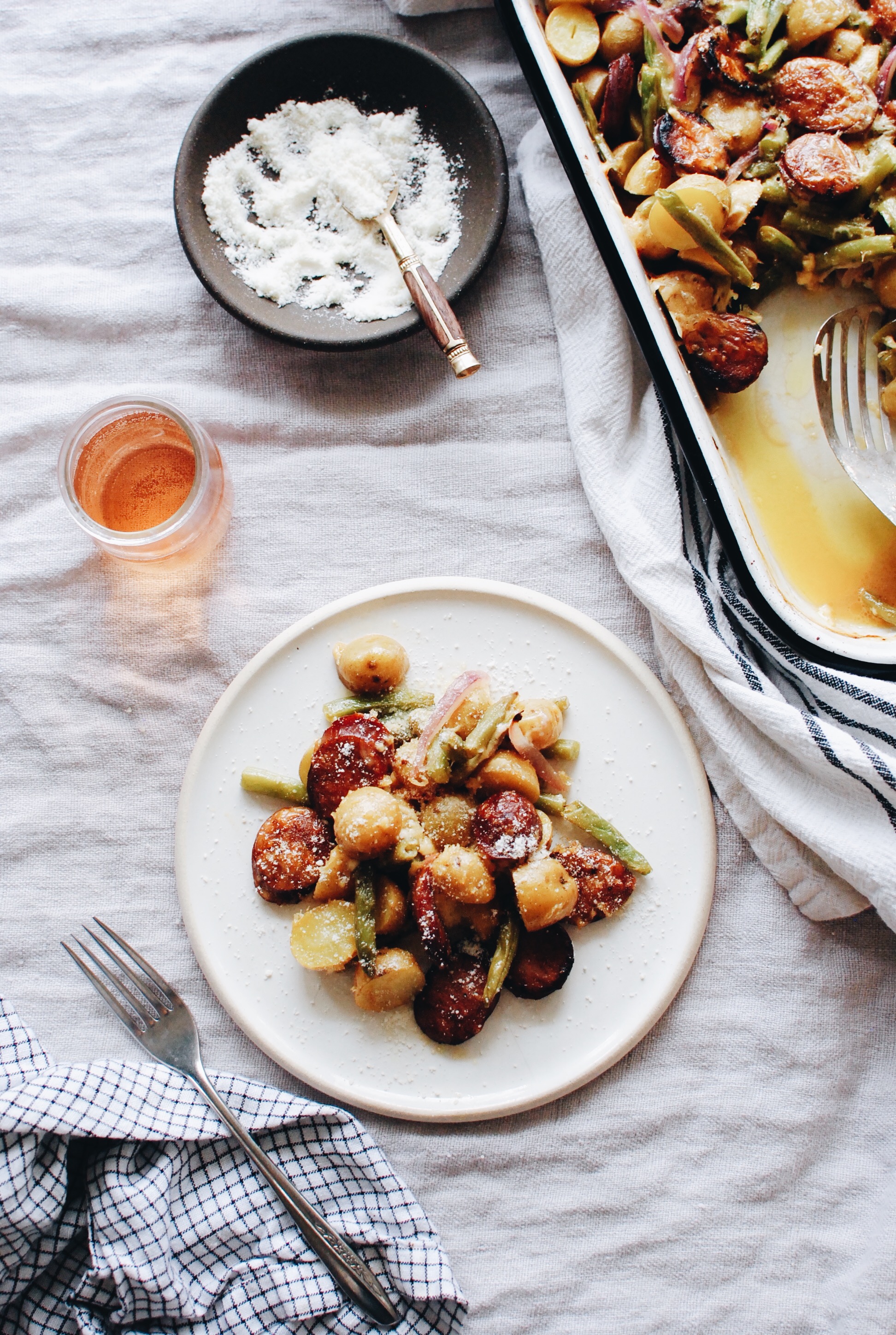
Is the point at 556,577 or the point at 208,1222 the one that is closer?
the point at 208,1222

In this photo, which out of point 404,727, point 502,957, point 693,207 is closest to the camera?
point 693,207

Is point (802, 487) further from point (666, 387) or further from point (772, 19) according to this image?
point (772, 19)

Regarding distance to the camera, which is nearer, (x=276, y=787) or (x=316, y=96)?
(x=276, y=787)

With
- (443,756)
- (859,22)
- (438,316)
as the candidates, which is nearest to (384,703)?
(443,756)

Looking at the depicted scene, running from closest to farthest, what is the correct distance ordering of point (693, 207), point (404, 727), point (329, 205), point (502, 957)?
point (693, 207)
point (502, 957)
point (404, 727)
point (329, 205)

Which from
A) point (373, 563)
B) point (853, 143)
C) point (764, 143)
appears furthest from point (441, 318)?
point (853, 143)

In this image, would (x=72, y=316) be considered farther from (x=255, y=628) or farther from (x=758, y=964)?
(x=758, y=964)

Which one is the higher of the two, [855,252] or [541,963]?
[855,252]

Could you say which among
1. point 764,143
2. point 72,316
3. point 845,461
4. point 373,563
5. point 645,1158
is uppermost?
point 764,143
